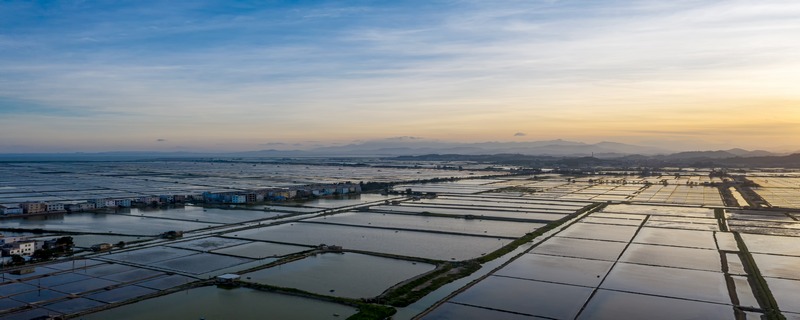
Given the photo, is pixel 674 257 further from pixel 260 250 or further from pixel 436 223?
pixel 260 250

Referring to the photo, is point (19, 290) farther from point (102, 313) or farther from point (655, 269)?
point (655, 269)

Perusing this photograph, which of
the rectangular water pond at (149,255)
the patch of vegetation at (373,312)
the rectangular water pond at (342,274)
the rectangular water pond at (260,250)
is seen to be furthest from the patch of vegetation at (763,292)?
the rectangular water pond at (149,255)

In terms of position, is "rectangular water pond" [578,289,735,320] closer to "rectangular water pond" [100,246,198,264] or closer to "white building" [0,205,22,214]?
"rectangular water pond" [100,246,198,264]

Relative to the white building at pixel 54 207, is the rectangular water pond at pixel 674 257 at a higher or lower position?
lower

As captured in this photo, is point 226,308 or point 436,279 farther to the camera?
point 436,279

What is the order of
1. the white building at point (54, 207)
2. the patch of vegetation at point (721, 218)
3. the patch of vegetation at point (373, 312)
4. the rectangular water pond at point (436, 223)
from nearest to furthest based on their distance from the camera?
the patch of vegetation at point (373, 312) < the rectangular water pond at point (436, 223) < the patch of vegetation at point (721, 218) < the white building at point (54, 207)

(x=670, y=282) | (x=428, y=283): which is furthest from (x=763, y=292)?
(x=428, y=283)

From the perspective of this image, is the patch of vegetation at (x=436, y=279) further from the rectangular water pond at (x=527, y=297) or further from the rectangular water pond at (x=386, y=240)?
the rectangular water pond at (x=527, y=297)

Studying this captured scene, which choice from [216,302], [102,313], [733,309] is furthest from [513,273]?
[102,313]
